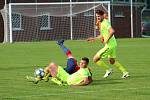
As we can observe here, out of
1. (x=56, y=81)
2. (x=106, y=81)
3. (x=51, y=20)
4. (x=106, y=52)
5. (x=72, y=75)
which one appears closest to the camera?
(x=72, y=75)

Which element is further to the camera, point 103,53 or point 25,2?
point 25,2

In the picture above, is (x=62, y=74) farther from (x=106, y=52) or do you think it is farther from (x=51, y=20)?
(x=51, y=20)

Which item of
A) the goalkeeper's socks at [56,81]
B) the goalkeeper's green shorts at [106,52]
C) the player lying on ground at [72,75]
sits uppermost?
the goalkeeper's green shorts at [106,52]

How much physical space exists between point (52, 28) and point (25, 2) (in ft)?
11.3

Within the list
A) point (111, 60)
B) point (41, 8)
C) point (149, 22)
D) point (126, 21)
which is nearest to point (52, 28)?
point (41, 8)

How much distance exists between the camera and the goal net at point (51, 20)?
50375mm

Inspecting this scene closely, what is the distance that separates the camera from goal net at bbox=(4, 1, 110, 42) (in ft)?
165

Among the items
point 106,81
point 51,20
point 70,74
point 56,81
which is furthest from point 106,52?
point 51,20

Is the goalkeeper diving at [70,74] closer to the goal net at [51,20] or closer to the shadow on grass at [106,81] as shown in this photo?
the shadow on grass at [106,81]

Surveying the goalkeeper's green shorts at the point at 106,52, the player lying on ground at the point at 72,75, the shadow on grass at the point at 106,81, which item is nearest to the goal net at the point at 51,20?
the goalkeeper's green shorts at the point at 106,52

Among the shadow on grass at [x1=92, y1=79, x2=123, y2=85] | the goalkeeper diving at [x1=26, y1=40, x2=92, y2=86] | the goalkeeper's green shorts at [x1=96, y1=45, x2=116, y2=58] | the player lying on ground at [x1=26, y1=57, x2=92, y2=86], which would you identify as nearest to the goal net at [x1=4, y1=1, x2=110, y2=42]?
the goalkeeper's green shorts at [x1=96, y1=45, x2=116, y2=58]

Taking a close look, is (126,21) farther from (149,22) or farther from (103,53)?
(103,53)

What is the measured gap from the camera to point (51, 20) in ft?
Result: 179

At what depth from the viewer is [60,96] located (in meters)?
12.8
